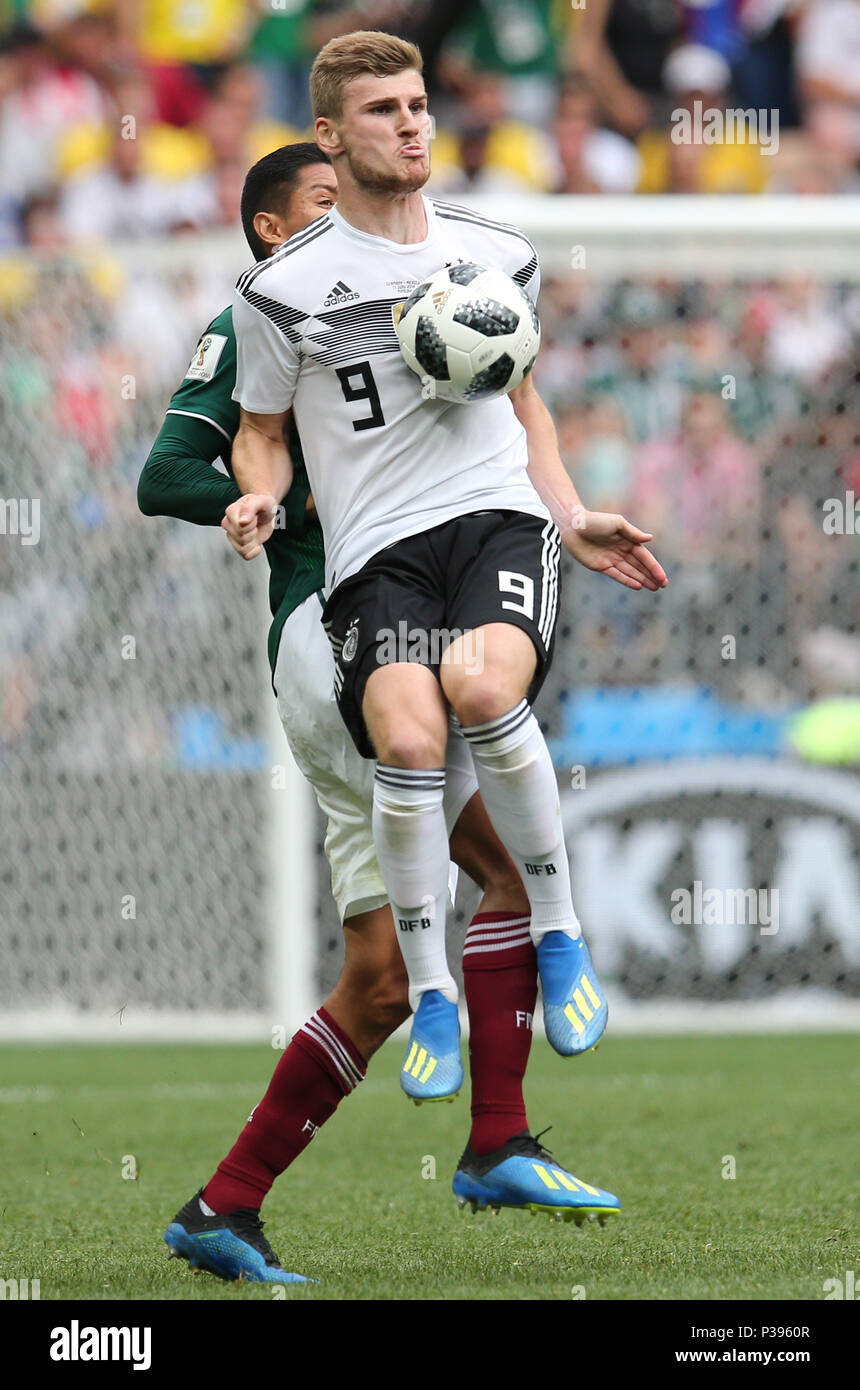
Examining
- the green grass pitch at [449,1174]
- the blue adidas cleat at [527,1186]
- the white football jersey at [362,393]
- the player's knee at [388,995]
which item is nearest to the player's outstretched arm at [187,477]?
the white football jersey at [362,393]

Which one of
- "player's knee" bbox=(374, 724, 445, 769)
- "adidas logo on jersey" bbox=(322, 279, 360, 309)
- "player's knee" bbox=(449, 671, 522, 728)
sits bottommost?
"player's knee" bbox=(374, 724, 445, 769)

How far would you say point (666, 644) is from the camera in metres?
9.59

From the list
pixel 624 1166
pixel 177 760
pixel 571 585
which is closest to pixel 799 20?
pixel 571 585

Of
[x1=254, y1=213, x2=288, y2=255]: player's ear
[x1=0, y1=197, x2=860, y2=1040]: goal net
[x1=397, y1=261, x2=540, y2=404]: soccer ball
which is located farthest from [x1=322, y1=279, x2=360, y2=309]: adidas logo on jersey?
[x1=0, y1=197, x2=860, y2=1040]: goal net

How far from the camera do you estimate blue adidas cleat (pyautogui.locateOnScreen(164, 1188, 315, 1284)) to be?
4.42 metres

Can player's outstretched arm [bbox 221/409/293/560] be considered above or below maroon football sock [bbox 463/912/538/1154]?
above

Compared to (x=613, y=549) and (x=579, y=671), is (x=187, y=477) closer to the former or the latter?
(x=613, y=549)

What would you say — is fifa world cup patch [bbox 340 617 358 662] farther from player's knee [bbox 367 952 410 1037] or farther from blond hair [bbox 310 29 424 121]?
blond hair [bbox 310 29 424 121]

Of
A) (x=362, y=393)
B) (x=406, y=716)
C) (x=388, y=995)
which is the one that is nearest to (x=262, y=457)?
(x=362, y=393)

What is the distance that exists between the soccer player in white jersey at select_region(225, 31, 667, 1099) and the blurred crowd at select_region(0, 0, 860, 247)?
8.30 meters

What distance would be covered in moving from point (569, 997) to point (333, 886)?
67 centimetres
